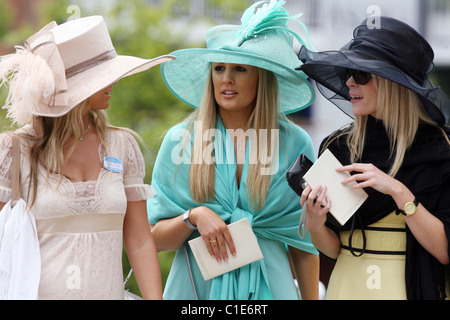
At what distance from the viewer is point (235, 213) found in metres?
3.25

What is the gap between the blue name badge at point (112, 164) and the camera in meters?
2.83

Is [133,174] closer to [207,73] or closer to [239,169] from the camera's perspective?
[239,169]

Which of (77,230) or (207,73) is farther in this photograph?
(207,73)

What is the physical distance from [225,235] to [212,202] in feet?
0.71

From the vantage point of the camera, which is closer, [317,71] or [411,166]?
[411,166]

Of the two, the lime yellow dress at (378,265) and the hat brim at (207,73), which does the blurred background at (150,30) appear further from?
the lime yellow dress at (378,265)

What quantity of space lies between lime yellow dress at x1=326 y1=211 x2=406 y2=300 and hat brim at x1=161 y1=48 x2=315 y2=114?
83 cm

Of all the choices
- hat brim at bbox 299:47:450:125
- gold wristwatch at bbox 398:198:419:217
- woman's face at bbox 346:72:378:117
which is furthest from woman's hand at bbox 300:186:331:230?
hat brim at bbox 299:47:450:125

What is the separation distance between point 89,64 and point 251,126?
2.97 feet

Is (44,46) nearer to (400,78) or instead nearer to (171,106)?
(400,78)

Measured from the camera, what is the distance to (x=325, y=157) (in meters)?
2.83

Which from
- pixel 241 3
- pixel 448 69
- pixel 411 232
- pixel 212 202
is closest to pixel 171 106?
pixel 241 3

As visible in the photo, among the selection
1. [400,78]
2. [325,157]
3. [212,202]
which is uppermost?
[400,78]

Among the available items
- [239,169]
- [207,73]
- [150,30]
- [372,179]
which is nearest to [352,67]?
[372,179]
